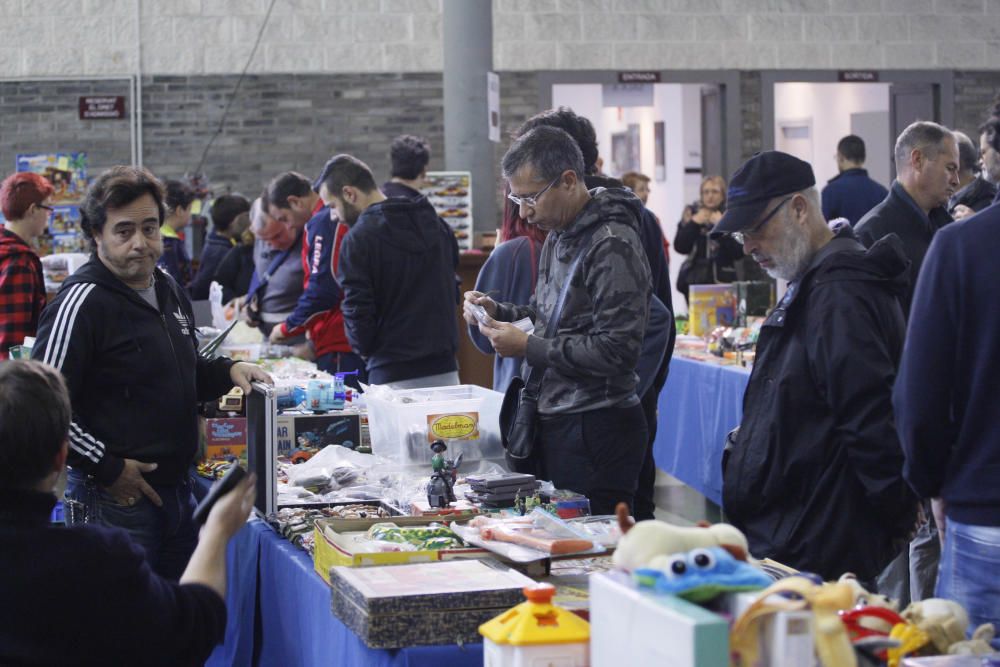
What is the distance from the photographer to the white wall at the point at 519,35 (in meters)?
11.6

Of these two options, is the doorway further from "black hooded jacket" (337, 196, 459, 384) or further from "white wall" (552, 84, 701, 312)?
"black hooded jacket" (337, 196, 459, 384)

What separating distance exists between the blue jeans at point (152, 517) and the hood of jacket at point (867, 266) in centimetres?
168

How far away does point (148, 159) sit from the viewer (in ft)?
38.3

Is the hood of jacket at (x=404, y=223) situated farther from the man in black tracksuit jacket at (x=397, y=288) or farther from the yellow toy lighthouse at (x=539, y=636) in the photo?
the yellow toy lighthouse at (x=539, y=636)

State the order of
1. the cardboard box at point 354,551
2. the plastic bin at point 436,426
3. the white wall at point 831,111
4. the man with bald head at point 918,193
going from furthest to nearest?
the white wall at point 831,111 → the man with bald head at point 918,193 → the plastic bin at point 436,426 → the cardboard box at point 354,551

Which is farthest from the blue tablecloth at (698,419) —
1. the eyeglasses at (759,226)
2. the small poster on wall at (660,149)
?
the small poster on wall at (660,149)

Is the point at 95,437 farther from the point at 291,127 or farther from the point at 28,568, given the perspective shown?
the point at 291,127

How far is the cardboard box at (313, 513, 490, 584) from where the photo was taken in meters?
2.50

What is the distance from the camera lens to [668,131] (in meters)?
13.9

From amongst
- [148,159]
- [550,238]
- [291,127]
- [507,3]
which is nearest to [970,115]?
[507,3]

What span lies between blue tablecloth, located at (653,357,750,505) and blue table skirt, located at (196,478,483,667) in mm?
2975

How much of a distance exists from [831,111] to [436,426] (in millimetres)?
11573

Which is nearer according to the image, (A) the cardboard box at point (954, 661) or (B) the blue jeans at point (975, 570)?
(A) the cardboard box at point (954, 661)

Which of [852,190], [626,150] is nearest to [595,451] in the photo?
[852,190]
